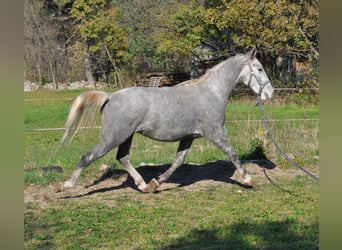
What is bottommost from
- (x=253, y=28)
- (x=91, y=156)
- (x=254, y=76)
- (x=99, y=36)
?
(x=91, y=156)

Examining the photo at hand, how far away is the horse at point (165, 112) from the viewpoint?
20.3 feet

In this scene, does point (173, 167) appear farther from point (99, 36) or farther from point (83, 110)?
point (99, 36)

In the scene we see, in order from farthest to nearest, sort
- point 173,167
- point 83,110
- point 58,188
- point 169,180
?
point 169,180 < point 173,167 < point 58,188 < point 83,110

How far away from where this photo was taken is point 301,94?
15109mm

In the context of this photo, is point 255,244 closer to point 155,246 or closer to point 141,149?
point 155,246

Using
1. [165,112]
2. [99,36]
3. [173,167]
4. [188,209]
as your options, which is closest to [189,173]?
[173,167]

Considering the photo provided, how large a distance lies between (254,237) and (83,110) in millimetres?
2759

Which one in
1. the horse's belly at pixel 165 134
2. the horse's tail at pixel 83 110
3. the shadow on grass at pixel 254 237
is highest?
the horse's tail at pixel 83 110

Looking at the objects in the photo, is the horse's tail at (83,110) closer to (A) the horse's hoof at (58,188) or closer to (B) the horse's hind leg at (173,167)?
(A) the horse's hoof at (58,188)

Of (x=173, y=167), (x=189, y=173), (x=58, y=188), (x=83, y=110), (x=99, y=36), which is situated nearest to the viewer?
(x=83, y=110)

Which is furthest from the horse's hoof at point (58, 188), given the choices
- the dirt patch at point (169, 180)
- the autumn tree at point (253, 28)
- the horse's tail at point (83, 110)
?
the autumn tree at point (253, 28)

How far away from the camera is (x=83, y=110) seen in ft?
20.3

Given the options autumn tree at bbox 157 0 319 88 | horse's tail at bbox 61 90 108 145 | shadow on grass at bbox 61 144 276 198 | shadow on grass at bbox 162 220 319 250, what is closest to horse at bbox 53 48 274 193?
horse's tail at bbox 61 90 108 145

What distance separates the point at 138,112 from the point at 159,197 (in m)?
1.16
